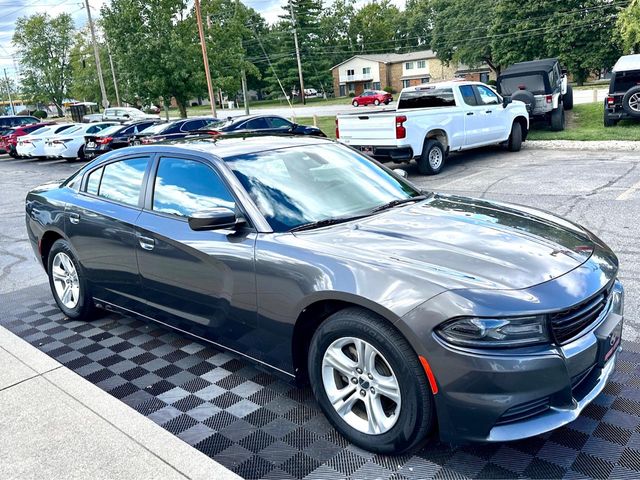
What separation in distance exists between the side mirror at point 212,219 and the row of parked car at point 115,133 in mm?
13374

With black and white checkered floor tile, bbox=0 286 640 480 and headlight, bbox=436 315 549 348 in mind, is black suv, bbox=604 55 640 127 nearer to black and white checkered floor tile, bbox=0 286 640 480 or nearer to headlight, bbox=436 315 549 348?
black and white checkered floor tile, bbox=0 286 640 480

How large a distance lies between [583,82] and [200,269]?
56.4 m

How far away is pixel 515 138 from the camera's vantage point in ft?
48.5

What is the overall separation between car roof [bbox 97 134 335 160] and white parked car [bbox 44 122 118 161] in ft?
65.3

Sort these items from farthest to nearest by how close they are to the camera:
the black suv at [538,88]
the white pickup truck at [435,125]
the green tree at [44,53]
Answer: the green tree at [44,53]
the black suv at [538,88]
the white pickup truck at [435,125]

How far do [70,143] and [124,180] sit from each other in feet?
65.7

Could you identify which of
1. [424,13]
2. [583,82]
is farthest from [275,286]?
[424,13]

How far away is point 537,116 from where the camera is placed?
16.9 meters

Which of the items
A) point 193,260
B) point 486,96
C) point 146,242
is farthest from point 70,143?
point 193,260

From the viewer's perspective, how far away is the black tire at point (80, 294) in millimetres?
4785

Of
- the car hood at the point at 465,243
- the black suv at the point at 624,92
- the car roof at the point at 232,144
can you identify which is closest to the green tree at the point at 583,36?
the black suv at the point at 624,92

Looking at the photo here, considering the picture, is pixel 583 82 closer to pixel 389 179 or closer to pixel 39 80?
pixel 389 179

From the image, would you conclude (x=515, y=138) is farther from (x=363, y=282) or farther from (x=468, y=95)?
(x=363, y=282)

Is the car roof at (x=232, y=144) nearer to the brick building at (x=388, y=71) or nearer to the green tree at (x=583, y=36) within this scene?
the green tree at (x=583, y=36)
